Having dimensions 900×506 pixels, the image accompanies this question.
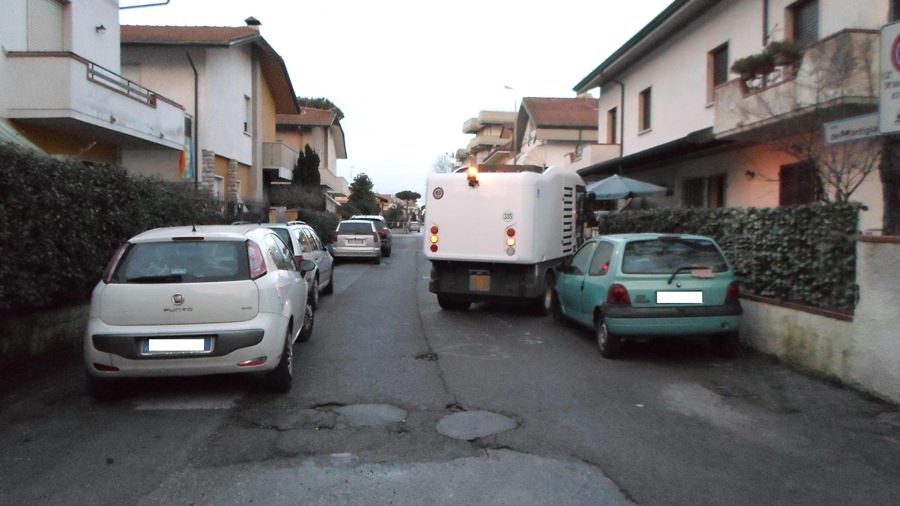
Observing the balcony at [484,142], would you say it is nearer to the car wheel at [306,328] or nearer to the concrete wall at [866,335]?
the car wheel at [306,328]

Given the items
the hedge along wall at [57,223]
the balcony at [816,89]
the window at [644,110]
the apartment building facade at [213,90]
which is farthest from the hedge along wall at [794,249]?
the apartment building facade at [213,90]

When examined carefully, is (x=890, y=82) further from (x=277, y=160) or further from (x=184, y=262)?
(x=277, y=160)

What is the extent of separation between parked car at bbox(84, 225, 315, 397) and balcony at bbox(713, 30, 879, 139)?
8584mm

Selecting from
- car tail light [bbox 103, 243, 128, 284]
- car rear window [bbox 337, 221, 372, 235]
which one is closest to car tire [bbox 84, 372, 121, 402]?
car tail light [bbox 103, 243, 128, 284]

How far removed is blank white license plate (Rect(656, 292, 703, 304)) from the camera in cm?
784

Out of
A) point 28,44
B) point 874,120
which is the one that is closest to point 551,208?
point 874,120

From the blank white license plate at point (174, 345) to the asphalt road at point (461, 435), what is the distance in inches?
21.7

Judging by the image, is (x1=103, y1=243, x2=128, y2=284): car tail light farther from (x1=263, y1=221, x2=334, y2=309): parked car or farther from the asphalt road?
(x1=263, y1=221, x2=334, y2=309): parked car

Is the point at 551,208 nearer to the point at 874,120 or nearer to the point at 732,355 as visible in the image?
the point at 732,355

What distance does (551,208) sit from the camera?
11.8m

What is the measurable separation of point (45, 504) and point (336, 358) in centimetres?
431

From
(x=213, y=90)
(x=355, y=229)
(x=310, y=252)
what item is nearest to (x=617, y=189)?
(x=310, y=252)

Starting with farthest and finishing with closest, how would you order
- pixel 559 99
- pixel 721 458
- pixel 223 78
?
pixel 559 99, pixel 223 78, pixel 721 458

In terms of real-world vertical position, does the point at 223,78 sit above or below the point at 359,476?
above
